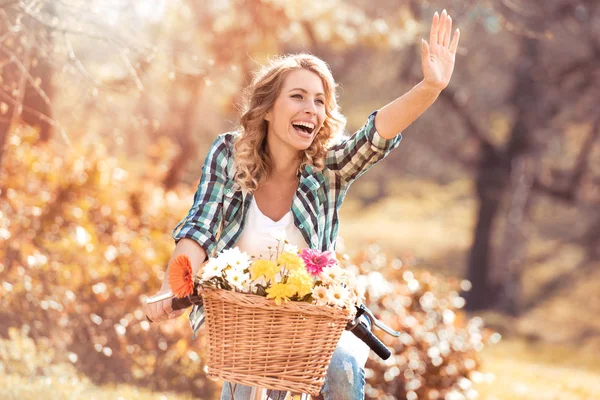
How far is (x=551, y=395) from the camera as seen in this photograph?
9.52 meters

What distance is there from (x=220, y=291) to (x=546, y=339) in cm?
1599

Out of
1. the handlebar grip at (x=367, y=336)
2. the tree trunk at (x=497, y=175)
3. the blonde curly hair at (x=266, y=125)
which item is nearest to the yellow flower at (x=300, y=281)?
the handlebar grip at (x=367, y=336)

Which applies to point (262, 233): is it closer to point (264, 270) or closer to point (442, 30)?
point (264, 270)

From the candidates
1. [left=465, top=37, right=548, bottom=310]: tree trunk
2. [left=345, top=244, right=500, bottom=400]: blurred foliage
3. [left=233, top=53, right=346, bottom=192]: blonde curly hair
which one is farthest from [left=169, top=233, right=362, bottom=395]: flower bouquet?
[left=465, top=37, right=548, bottom=310]: tree trunk

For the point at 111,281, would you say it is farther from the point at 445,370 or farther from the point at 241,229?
the point at 241,229

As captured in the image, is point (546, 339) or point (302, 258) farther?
point (546, 339)

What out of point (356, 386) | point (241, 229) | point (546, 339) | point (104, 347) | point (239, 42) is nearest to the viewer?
point (356, 386)

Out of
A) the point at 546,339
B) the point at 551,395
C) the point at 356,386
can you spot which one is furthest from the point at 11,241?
the point at 546,339

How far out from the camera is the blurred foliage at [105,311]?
691 centimetres

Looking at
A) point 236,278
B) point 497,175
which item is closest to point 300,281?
point 236,278

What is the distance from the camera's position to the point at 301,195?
11.0ft

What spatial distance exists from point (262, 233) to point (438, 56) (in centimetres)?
91

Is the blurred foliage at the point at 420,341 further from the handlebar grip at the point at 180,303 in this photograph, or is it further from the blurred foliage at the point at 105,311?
the handlebar grip at the point at 180,303

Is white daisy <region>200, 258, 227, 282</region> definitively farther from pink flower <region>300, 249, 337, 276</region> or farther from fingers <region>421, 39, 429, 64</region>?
fingers <region>421, 39, 429, 64</region>
